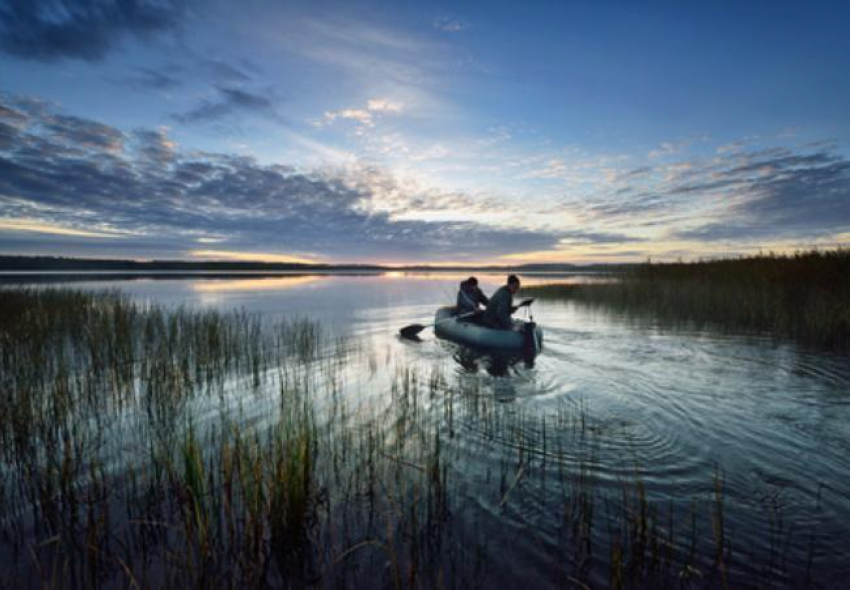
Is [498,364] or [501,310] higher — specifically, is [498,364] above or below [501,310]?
below

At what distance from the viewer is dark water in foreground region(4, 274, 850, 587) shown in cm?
356

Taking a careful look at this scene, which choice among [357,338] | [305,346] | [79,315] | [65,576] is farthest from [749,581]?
[79,315]

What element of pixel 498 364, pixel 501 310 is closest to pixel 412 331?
→ pixel 501 310

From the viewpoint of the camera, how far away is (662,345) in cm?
1289

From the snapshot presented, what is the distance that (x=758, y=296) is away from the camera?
1725 cm

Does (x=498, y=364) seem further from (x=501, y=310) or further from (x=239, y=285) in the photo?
(x=239, y=285)

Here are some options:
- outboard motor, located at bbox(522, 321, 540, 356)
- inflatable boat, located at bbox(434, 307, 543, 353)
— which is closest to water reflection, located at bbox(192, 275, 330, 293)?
inflatable boat, located at bbox(434, 307, 543, 353)

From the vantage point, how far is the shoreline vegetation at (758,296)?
525 inches

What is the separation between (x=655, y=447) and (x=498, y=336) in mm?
6306

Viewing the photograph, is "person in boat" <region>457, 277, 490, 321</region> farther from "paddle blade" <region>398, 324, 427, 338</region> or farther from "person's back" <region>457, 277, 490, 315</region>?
"paddle blade" <region>398, 324, 427, 338</region>

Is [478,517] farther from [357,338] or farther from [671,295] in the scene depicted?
[671,295]

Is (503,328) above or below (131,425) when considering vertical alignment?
above

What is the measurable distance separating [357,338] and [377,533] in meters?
11.4

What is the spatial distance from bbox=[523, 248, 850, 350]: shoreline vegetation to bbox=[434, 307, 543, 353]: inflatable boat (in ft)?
27.2
